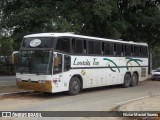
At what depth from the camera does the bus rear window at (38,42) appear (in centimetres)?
1889

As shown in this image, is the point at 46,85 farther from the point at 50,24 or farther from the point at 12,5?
the point at 12,5

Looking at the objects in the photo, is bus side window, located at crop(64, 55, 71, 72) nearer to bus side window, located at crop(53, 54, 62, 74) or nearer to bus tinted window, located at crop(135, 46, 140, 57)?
bus side window, located at crop(53, 54, 62, 74)

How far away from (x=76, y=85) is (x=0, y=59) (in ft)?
88.1

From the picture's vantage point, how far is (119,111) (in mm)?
13492

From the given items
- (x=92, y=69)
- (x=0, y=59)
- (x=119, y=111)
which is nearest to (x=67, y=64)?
(x=92, y=69)

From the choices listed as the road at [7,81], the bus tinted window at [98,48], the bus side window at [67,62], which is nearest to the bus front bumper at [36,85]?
the bus side window at [67,62]

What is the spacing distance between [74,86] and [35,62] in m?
2.63

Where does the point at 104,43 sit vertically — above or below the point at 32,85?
above

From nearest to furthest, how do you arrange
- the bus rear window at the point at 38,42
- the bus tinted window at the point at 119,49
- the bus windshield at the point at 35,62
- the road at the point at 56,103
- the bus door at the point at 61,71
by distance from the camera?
the road at the point at 56,103
the bus windshield at the point at 35,62
the bus door at the point at 61,71
the bus rear window at the point at 38,42
the bus tinted window at the point at 119,49

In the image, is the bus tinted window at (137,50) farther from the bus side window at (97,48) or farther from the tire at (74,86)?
the tire at (74,86)

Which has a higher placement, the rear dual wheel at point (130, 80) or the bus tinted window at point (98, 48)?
the bus tinted window at point (98, 48)

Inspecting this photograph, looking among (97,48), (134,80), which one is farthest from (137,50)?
(97,48)

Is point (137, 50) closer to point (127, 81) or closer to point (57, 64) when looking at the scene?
point (127, 81)

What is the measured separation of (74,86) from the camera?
66.4 ft
